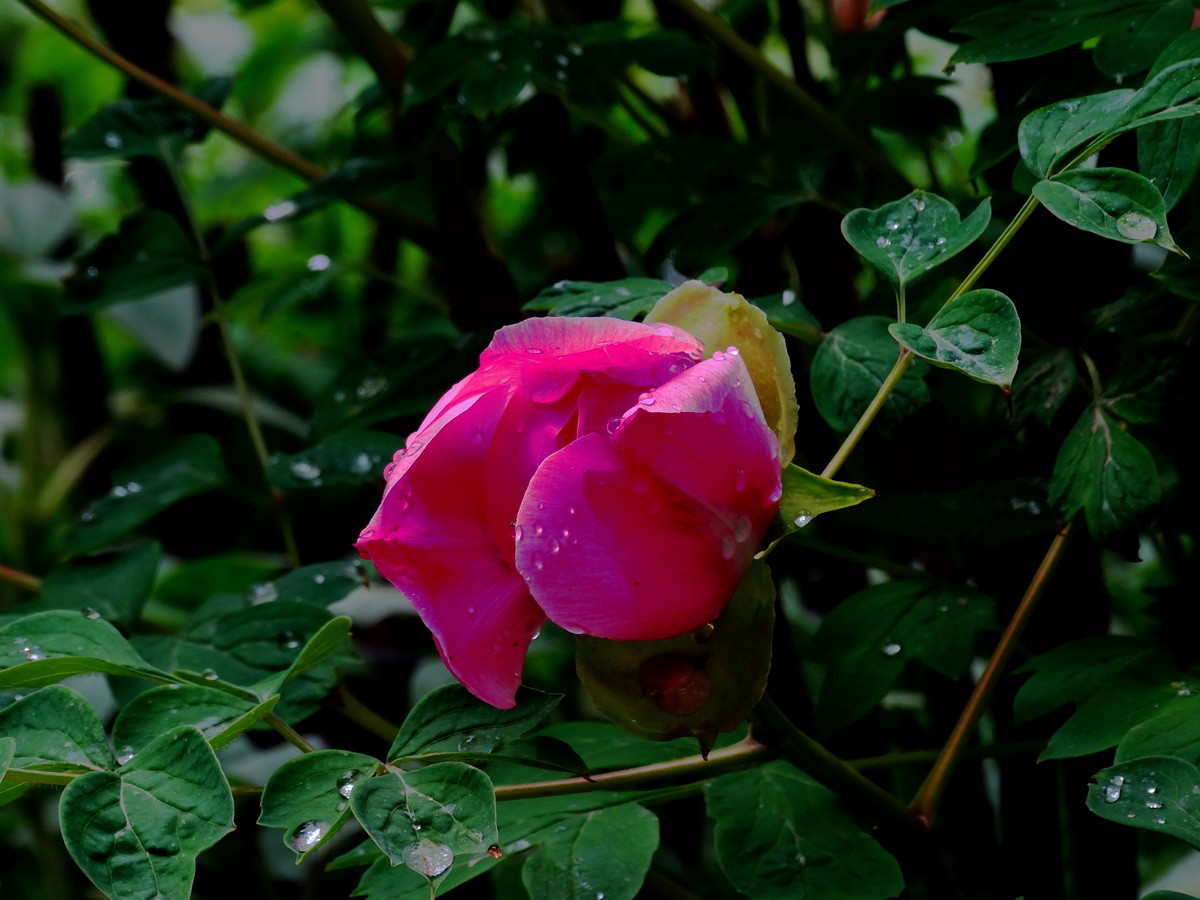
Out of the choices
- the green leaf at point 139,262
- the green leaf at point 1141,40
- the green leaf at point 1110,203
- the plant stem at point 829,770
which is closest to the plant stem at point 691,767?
the plant stem at point 829,770

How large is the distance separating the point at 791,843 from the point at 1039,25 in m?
0.39

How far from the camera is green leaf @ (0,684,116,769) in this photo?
0.34 m

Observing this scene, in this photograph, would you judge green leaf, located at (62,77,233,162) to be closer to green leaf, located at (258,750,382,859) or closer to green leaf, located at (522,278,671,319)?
green leaf, located at (522,278,671,319)

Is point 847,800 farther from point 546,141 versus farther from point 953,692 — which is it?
point 546,141

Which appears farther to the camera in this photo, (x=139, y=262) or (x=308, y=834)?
(x=139, y=262)

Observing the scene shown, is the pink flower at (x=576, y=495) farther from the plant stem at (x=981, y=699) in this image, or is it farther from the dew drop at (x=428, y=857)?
the plant stem at (x=981, y=699)

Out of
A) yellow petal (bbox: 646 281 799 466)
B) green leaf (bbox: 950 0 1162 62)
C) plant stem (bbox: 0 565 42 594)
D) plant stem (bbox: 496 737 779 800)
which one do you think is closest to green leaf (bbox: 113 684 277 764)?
plant stem (bbox: 496 737 779 800)

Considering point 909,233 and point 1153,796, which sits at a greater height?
point 909,233

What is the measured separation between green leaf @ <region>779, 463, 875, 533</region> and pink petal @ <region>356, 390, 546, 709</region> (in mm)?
92

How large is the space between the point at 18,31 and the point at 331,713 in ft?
5.38

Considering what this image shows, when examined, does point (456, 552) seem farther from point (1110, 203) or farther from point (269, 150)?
point (269, 150)

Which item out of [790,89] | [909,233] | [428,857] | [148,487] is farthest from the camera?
[148,487]

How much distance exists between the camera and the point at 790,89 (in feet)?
1.98

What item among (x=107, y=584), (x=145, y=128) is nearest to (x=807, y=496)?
(x=107, y=584)
